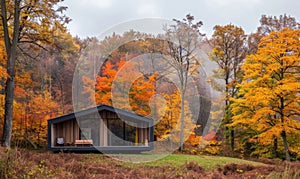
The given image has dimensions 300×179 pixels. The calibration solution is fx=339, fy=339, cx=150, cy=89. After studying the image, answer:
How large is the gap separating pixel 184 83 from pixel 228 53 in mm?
4104

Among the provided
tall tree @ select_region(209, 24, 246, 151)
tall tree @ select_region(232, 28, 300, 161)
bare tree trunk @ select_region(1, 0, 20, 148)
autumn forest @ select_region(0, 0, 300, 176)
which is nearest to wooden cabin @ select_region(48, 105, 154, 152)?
autumn forest @ select_region(0, 0, 300, 176)

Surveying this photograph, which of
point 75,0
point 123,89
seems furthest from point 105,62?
point 75,0

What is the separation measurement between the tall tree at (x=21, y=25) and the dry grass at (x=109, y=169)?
2858mm

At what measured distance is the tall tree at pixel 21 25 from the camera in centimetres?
1487

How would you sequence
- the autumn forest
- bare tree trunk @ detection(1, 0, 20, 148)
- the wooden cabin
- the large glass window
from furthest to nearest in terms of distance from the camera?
the large glass window → the wooden cabin → the autumn forest → bare tree trunk @ detection(1, 0, 20, 148)

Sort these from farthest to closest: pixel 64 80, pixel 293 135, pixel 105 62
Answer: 1. pixel 64 80
2. pixel 105 62
3. pixel 293 135

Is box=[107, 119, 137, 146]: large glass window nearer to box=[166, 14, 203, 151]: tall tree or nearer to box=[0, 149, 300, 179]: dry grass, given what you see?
box=[0, 149, 300, 179]: dry grass

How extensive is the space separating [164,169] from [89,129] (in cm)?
760

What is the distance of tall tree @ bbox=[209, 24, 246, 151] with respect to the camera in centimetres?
2530

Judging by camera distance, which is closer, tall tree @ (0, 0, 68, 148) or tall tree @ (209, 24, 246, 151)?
tall tree @ (0, 0, 68, 148)

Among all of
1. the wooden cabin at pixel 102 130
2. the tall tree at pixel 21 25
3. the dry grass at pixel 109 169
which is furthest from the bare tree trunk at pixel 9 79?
the wooden cabin at pixel 102 130

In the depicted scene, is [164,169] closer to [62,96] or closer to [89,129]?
[89,129]

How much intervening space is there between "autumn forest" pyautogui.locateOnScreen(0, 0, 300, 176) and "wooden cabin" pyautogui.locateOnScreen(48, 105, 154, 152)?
2647 millimetres

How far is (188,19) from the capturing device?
25391mm
